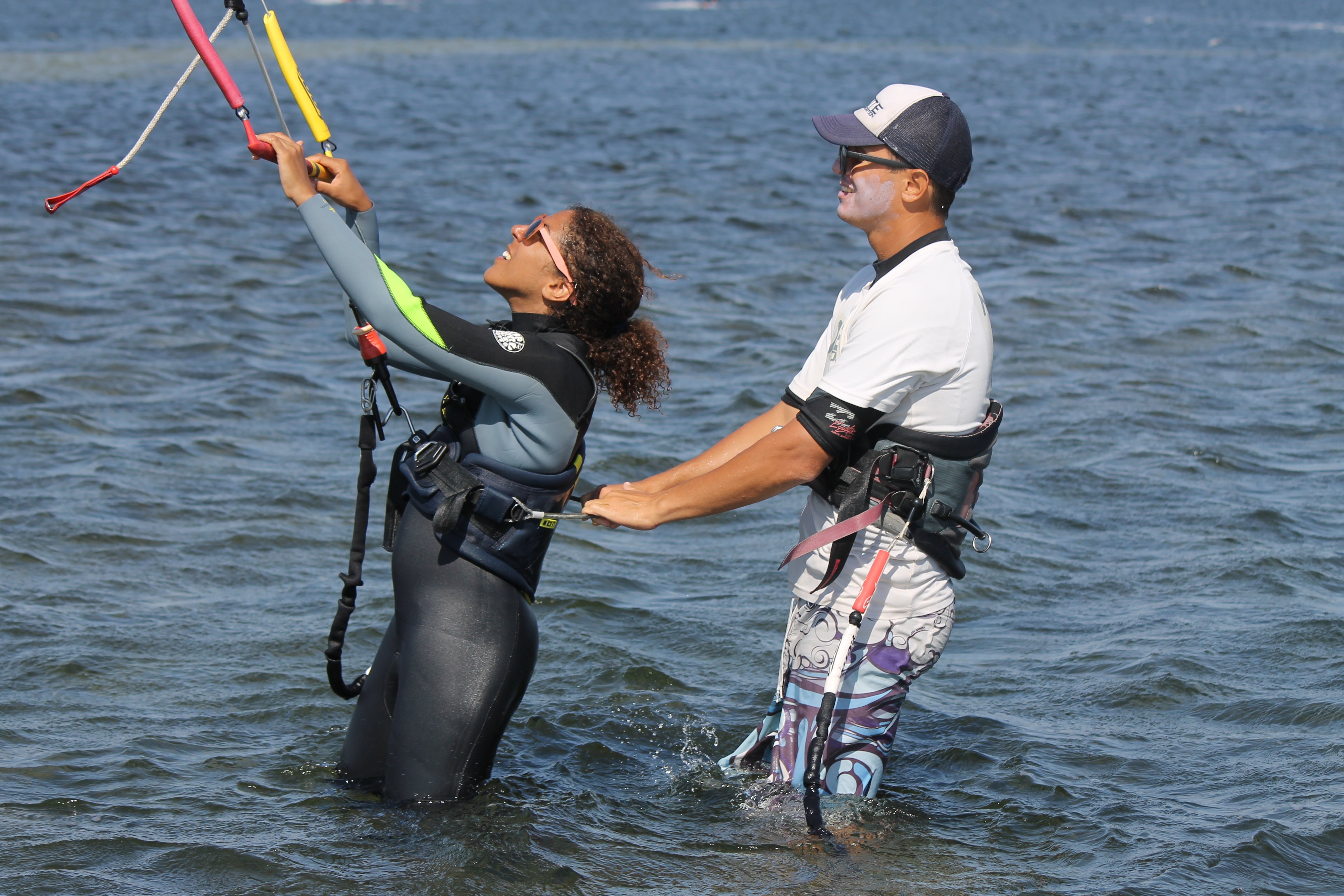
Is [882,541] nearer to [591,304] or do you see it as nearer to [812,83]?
[591,304]

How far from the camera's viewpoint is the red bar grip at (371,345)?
442 cm

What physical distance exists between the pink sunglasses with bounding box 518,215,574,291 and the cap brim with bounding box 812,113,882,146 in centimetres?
91

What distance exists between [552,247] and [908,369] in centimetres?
122

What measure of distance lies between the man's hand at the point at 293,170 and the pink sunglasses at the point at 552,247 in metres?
0.71

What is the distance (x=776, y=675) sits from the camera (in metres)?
6.57

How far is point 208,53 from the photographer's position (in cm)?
453

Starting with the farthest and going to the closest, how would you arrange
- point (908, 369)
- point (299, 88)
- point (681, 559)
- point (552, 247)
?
point (681, 559), point (299, 88), point (552, 247), point (908, 369)

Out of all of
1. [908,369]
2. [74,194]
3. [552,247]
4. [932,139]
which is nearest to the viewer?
[908,369]

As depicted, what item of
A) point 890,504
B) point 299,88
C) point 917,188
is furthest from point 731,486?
point 299,88

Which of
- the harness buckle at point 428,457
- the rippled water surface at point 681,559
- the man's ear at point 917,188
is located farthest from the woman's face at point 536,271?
the rippled water surface at point 681,559

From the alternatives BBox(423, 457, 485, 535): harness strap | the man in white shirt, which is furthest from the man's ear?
BBox(423, 457, 485, 535): harness strap

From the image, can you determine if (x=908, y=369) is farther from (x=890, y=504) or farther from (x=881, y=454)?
(x=890, y=504)

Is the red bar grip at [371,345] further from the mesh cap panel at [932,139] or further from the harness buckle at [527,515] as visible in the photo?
the mesh cap panel at [932,139]

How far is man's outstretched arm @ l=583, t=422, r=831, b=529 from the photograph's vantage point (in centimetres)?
420
